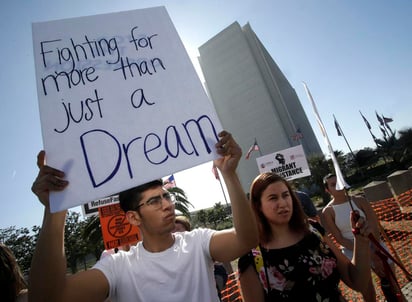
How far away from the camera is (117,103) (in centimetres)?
136

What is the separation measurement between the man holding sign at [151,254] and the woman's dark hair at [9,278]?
873mm

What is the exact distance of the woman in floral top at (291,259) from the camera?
1.73 meters

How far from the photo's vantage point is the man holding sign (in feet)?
3.61

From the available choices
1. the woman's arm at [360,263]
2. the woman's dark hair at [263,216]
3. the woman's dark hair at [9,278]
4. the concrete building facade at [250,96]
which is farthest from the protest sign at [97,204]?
the concrete building facade at [250,96]

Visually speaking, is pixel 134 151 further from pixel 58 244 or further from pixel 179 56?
pixel 179 56

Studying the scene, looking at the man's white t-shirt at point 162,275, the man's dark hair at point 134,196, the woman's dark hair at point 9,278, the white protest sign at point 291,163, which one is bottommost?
the man's white t-shirt at point 162,275

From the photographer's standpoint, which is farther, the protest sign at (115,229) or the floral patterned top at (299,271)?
the protest sign at (115,229)

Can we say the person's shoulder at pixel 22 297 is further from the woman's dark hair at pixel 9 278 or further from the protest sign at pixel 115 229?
the protest sign at pixel 115 229

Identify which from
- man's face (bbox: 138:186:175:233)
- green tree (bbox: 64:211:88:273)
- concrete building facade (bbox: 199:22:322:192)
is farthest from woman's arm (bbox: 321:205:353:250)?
concrete building facade (bbox: 199:22:322:192)

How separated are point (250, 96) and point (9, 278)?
5366cm

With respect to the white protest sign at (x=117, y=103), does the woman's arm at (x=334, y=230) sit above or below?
below

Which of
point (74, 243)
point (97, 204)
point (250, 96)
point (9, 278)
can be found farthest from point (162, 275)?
point (250, 96)

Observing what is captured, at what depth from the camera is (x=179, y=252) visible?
141 centimetres

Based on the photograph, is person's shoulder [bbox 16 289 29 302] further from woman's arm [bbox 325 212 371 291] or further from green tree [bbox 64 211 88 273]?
green tree [bbox 64 211 88 273]
